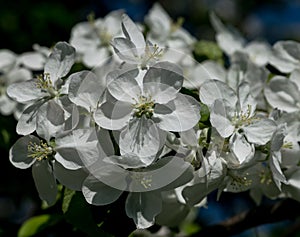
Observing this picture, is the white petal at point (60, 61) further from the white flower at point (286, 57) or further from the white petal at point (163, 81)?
the white flower at point (286, 57)

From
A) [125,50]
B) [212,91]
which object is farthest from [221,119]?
[125,50]

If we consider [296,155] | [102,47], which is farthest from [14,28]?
[296,155]

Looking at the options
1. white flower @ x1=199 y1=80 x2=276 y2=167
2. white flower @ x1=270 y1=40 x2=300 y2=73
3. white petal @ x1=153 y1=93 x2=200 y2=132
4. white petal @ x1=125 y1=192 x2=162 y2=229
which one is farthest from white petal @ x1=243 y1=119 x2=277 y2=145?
white flower @ x1=270 y1=40 x2=300 y2=73

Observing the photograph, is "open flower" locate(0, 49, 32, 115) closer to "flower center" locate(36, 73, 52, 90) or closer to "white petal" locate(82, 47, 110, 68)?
"white petal" locate(82, 47, 110, 68)

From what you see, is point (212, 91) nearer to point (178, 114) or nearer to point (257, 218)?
point (178, 114)

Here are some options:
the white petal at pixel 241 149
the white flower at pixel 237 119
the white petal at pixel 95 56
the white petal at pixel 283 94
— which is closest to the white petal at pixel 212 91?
the white flower at pixel 237 119

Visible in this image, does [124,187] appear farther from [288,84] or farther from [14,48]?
[14,48]
